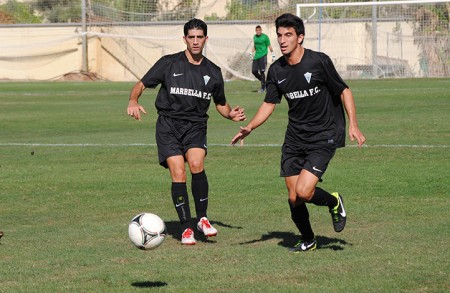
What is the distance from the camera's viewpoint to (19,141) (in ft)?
63.1

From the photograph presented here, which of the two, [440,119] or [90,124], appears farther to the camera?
[90,124]

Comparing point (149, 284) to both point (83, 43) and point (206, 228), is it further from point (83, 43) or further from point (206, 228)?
point (83, 43)

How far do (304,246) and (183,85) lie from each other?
2.16m

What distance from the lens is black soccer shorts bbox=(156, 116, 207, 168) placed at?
9414 mm

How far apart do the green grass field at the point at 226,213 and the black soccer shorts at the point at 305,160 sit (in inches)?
28.0

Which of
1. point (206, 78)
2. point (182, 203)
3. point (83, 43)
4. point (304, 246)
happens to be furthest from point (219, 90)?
point (83, 43)

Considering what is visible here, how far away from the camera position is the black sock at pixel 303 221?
27.8 ft

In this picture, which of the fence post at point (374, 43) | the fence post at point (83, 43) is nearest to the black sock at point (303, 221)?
the fence post at point (374, 43)

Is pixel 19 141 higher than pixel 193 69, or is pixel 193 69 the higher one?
pixel 193 69

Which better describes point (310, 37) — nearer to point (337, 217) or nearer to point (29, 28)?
point (29, 28)

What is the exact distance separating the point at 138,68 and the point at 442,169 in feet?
115

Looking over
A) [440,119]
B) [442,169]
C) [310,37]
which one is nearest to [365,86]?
[310,37]

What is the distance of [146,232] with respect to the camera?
7.56 m

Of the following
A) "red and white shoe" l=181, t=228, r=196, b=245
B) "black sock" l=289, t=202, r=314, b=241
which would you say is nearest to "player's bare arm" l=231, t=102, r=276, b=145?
"black sock" l=289, t=202, r=314, b=241
